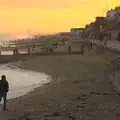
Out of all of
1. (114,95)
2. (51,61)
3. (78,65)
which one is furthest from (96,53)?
(114,95)

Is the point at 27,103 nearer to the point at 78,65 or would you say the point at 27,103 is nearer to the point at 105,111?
the point at 105,111

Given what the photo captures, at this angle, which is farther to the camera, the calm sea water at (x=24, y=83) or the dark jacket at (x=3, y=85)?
the calm sea water at (x=24, y=83)

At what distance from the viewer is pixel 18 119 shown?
55.4 ft

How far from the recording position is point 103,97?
21.9 metres

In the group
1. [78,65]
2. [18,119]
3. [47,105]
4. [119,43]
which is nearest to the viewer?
[18,119]

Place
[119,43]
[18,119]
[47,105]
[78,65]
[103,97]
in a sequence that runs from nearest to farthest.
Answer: [18,119] → [47,105] → [103,97] → [119,43] → [78,65]

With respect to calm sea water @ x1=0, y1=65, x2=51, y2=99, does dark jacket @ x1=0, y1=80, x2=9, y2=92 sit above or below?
above

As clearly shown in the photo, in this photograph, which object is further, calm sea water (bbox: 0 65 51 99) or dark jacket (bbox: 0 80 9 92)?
calm sea water (bbox: 0 65 51 99)

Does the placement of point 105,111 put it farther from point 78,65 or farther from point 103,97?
point 78,65

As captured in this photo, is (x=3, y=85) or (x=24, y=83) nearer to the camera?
(x=3, y=85)

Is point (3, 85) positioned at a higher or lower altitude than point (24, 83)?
higher

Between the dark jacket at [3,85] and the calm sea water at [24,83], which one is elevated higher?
the dark jacket at [3,85]

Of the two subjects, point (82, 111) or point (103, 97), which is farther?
point (103, 97)

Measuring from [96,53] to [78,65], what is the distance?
12.4m
